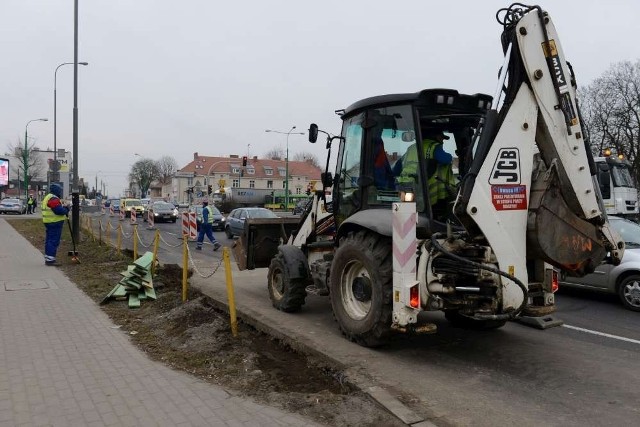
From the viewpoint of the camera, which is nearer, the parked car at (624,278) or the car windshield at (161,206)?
the parked car at (624,278)

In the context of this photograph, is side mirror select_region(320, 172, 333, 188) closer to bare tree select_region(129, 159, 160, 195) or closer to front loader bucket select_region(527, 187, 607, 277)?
front loader bucket select_region(527, 187, 607, 277)

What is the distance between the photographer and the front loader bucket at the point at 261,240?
27.7ft

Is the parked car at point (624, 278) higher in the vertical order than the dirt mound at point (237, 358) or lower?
higher

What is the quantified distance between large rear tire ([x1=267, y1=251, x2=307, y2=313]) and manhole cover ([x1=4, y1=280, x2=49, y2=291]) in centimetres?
468

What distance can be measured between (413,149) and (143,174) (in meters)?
117

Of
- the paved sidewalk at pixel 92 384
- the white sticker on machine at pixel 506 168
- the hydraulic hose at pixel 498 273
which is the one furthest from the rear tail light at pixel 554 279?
the paved sidewalk at pixel 92 384

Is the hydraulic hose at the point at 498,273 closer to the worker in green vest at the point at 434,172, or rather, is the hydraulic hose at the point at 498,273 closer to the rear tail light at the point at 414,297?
the rear tail light at the point at 414,297

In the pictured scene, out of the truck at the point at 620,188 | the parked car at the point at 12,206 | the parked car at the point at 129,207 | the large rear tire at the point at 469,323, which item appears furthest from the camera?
the parked car at the point at 12,206

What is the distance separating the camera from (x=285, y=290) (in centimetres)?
729

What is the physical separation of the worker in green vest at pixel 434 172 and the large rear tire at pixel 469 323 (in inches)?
62.4

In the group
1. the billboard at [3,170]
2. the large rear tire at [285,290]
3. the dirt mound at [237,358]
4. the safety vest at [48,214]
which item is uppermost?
the billboard at [3,170]

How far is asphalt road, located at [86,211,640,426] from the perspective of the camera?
163 inches

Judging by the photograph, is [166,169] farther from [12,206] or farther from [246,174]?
[12,206]

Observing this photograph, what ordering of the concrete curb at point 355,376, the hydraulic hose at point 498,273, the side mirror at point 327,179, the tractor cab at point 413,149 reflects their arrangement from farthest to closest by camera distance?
1. the side mirror at point 327,179
2. the tractor cab at point 413,149
3. the hydraulic hose at point 498,273
4. the concrete curb at point 355,376
